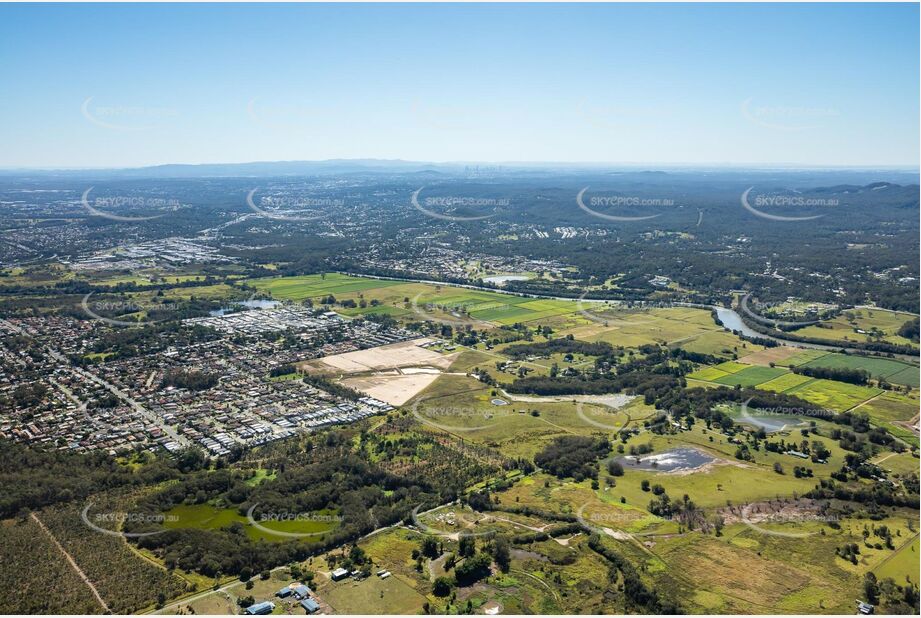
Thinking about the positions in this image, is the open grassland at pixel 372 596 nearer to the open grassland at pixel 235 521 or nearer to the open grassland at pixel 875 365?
the open grassland at pixel 235 521

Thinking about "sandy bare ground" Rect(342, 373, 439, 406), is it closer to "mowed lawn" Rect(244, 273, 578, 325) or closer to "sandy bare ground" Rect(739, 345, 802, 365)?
"mowed lawn" Rect(244, 273, 578, 325)

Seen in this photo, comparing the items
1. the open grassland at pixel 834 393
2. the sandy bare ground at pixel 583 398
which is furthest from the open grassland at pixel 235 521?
the open grassland at pixel 834 393

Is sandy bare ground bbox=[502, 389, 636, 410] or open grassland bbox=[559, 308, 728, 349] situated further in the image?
open grassland bbox=[559, 308, 728, 349]

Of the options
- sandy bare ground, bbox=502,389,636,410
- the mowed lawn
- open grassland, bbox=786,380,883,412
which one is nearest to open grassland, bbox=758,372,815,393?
open grassland, bbox=786,380,883,412

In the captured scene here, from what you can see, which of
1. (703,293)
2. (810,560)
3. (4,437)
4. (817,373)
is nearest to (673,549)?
(810,560)

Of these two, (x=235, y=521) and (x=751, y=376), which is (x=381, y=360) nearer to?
(x=235, y=521)
